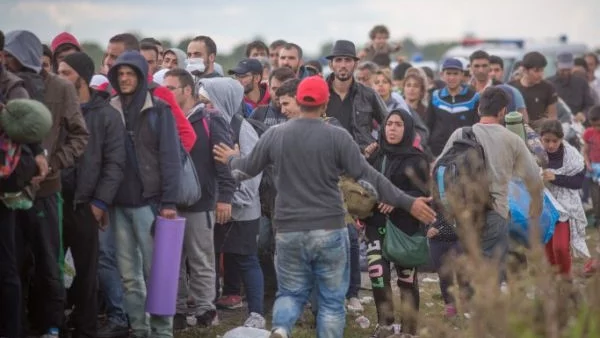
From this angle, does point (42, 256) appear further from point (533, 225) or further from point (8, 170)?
point (533, 225)

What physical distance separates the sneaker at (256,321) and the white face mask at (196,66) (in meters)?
2.53

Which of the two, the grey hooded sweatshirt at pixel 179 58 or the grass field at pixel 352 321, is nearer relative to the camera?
the grass field at pixel 352 321

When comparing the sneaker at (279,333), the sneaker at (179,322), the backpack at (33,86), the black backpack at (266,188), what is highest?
the backpack at (33,86)

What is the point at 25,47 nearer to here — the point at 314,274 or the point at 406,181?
the point at 314,274

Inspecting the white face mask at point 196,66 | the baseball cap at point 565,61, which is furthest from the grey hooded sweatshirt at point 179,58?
the baseball cap at point 565,61

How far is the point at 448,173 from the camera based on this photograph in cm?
960

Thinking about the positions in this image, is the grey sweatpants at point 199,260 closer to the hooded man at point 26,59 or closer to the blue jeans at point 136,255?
the blue jeans at point 136,255

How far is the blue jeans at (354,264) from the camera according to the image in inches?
433

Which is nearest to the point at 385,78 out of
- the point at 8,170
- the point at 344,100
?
the point at 344,100

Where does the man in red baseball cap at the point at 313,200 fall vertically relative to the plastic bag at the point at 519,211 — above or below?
above

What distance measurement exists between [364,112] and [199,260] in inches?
108

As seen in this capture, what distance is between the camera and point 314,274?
27.6ft

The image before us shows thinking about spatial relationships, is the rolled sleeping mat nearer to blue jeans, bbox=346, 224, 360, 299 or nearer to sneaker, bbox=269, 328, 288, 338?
sneaker, bbox=269, 328, 288, 338

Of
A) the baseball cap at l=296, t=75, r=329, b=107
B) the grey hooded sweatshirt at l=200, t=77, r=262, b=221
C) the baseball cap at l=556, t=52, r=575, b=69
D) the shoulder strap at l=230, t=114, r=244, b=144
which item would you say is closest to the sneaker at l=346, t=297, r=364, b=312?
the grey hooded sweatshirt at l=200, t=77, r=262, b=221
